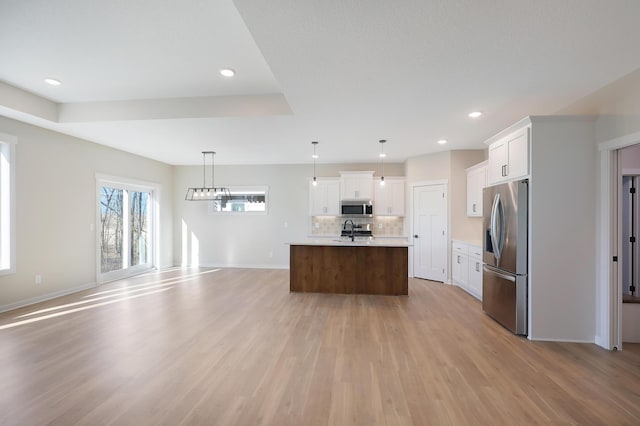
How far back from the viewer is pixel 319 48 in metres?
2.29

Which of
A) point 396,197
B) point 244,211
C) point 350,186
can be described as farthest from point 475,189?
point 244,211

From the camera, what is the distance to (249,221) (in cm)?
755

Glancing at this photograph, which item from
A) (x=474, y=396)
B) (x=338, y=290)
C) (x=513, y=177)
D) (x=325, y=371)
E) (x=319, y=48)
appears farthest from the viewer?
(x=338, y=290)

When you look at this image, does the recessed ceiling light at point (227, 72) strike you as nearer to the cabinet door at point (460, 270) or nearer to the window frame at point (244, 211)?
the window frame at point (244, 211)

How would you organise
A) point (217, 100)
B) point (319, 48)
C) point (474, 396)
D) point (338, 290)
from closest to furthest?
point (474, 396), point (319, 48), point (217, 100), point (338, 290)

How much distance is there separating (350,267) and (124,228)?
5.10 m

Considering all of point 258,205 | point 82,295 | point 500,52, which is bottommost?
point 82,295

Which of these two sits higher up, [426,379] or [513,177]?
[513,177]

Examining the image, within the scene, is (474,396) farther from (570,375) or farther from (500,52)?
(500,52)

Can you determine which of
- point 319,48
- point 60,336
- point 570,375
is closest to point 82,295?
point 60,336

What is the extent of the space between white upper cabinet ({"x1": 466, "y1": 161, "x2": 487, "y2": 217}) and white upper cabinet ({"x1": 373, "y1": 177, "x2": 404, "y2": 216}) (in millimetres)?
1569

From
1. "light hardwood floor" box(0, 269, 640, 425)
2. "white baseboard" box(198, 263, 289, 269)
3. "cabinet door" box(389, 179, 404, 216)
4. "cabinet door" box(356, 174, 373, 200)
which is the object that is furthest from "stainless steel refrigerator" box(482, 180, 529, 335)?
"white baseboard" box(198, 263, 289, 269)

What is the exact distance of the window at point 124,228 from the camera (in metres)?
5.77

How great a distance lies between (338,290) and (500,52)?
4090 millimetres
